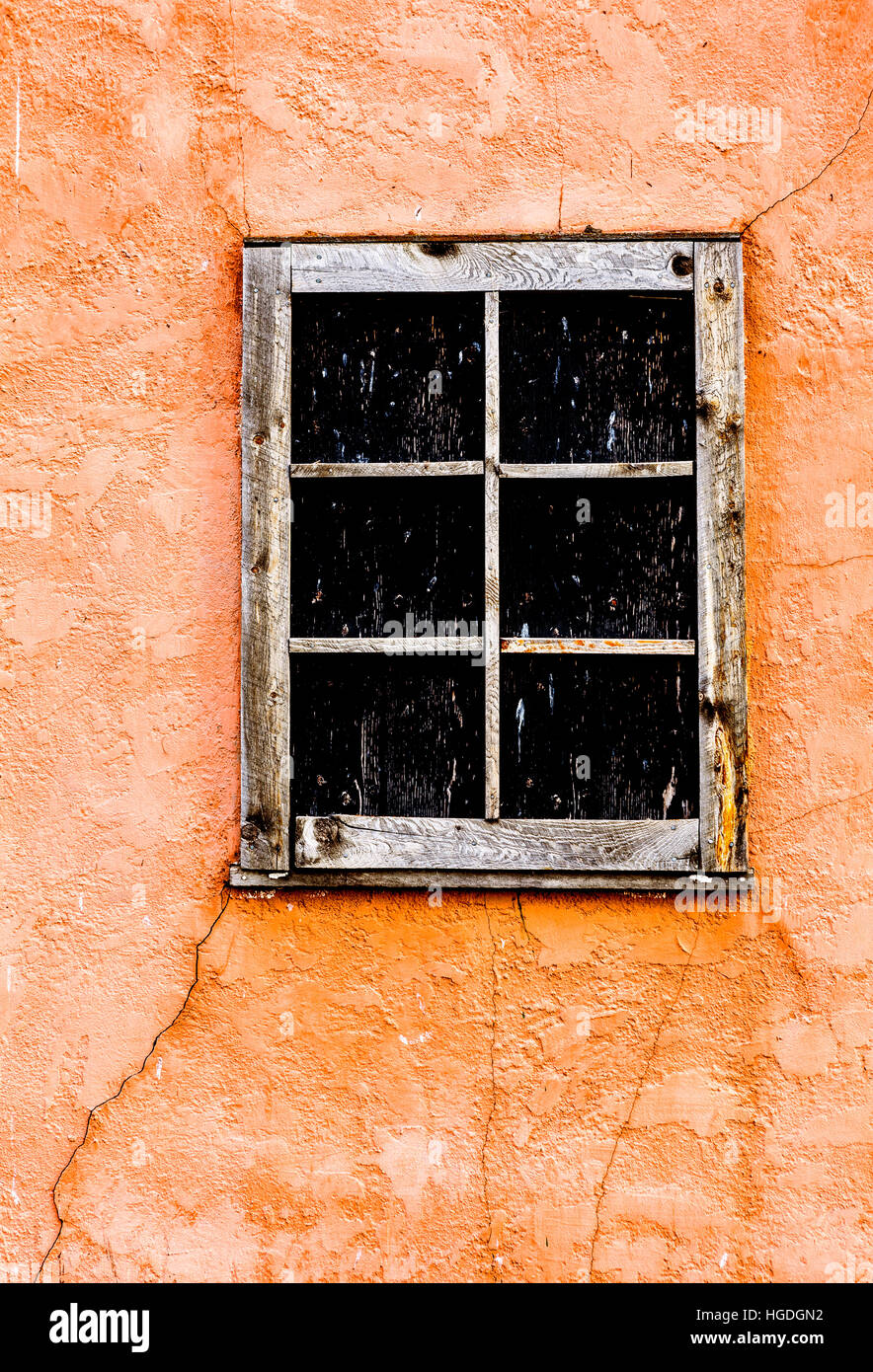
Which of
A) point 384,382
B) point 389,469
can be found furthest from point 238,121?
point 389,469

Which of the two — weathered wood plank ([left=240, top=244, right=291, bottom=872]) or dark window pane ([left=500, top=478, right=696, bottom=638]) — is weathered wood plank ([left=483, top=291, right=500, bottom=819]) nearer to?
dark window pane ([left=500, top=478, right=696, bottom=638])

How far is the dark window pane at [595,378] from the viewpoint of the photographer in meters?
1.84

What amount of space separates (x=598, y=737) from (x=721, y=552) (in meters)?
0.42

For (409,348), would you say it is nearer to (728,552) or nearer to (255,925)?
(728,552)

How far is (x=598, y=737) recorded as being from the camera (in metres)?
1.83

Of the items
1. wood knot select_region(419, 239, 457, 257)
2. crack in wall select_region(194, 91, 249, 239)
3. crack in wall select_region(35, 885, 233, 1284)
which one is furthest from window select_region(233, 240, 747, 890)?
crack in wall select_region(35, 885, 233, 1284)

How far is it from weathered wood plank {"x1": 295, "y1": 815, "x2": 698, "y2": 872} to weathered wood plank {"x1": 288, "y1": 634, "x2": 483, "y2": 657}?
31cm

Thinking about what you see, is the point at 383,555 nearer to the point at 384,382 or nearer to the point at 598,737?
the point at 384,382

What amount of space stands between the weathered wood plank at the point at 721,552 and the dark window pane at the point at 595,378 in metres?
0.05

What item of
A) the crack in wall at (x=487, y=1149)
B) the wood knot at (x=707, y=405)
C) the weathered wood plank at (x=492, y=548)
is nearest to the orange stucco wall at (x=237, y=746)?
the crack in wall at (x=487, y=1149)

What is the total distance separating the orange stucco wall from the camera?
71.2 inches

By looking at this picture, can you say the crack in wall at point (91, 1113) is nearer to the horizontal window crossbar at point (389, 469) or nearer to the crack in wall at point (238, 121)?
the horizontal window crossbar at point (389, 469)
